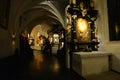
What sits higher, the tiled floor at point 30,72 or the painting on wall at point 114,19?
the painting on wall at point 114,19

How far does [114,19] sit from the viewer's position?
476cm

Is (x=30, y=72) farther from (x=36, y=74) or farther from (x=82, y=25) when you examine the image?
(x=82, y=25)

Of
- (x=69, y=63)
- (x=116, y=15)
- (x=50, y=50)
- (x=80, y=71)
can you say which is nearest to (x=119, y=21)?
(x=116, y=15)

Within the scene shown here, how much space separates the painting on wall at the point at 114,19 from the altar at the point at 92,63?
2.02 ft

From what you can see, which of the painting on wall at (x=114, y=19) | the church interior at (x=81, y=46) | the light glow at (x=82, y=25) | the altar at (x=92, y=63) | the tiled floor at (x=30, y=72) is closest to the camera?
the tiled floor at (x=30, y=72)

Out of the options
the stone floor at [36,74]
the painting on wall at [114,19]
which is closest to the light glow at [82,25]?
the painting on wall at [114,19]

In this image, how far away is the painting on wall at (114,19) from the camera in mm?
4598

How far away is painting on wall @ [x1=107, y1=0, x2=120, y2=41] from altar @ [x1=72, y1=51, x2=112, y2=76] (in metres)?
0.62

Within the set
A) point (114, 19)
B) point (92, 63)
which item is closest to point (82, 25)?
point (114, 19)

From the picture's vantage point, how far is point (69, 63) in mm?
5484

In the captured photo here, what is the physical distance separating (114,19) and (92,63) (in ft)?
5.11

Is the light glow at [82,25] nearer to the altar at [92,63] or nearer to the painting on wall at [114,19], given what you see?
the painting on wall at [114,19]

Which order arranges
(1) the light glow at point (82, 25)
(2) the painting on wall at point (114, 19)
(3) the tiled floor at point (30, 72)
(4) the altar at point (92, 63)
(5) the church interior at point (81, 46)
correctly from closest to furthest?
(3) the tiled floor at point (30, 72) < (5) the church interior at point (81, 46) < (4) the altar at point (92, 63) < (2) the painting on wall at point (114, 19) < (1) the light glow at point (82, 25)

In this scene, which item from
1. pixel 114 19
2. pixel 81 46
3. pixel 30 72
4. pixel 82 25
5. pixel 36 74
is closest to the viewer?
pixel 36 74
